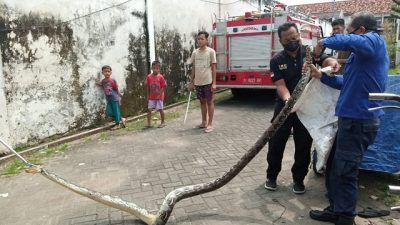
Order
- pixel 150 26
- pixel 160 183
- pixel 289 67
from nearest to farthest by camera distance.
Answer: pixel 289 67 < pixel 160 183 < pixel 150 26

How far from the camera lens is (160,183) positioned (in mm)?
4086

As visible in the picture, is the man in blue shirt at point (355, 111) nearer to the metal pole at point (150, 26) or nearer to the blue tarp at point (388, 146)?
the blue tarp at point (388, 146)

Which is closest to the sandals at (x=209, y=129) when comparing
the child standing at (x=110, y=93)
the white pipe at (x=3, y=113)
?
the child standing at (x=110, y=93)

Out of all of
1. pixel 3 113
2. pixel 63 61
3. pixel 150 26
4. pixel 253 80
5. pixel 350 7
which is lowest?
pixel 3 113

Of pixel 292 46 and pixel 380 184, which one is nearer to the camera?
pixel 292 46

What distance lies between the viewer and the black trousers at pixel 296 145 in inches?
140

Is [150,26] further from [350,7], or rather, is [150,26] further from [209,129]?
[350,7]

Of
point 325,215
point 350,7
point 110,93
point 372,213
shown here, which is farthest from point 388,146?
point 350,7

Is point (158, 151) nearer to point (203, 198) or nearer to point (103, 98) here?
point (203, 198)

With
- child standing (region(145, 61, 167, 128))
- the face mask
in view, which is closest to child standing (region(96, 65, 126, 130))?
child standing (region(145, 61, 167, 128))

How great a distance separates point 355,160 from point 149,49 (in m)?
6.29

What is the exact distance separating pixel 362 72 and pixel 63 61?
199 inches

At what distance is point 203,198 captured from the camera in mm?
3625

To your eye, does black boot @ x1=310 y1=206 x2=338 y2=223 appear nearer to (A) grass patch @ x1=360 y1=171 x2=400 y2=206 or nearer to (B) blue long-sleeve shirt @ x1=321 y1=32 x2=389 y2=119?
(A) grass patch @ x1=360 y1=171 x2=400 y2=206
